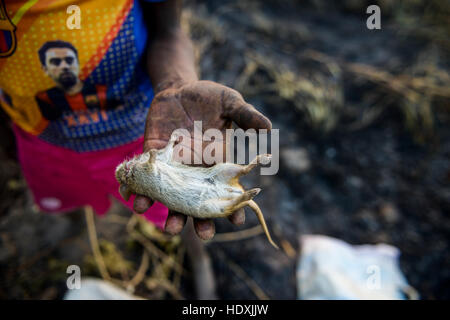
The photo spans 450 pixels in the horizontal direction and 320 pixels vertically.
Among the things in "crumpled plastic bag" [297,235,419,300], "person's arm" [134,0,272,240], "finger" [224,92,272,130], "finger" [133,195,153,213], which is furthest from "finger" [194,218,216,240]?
"crumpled plastic bag" [297,235,419,300]

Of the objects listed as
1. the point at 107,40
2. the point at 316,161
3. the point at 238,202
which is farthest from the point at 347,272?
the point at 107,40

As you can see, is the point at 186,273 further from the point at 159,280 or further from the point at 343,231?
the point at 343,231

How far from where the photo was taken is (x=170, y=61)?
1247 mm

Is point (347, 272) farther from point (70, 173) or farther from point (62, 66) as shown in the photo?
point (62, 66)

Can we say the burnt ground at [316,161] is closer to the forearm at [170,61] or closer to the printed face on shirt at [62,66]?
the printed face on shirt at [62,66]

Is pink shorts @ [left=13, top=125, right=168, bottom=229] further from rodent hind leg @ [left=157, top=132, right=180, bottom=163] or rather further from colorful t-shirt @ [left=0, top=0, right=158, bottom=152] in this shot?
rodent hind leg @ [left=157, top=132, right=180, bottom=163]

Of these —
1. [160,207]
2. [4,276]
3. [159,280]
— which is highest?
[160,207]

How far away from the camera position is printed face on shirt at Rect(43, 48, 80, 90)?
1.08m

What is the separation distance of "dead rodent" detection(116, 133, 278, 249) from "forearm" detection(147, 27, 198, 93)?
0.31 meters

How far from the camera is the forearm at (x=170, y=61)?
1.20 m

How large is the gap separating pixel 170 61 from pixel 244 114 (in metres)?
0.46

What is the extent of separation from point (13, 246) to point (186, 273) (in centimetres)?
105

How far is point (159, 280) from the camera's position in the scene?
204cm
